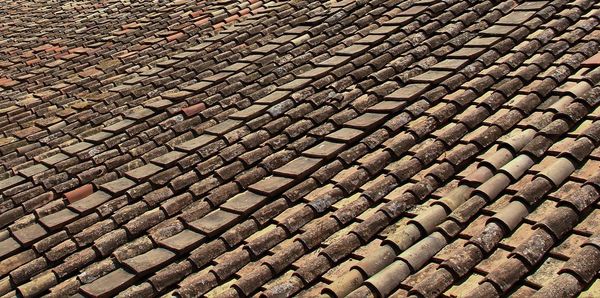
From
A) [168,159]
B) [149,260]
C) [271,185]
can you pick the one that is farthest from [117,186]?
[271,185]

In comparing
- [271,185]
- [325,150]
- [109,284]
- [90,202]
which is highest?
[90,202]

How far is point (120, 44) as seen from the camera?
8.09 meters

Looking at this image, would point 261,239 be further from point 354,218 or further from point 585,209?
point 585,209

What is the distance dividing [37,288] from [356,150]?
2456 mm

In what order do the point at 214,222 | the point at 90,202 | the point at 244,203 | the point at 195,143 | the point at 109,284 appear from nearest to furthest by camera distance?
1. the point at 109,284
2. the point at 214,222
3. the point at 244,203
4. the point at 90,202
5. the point at 195,143

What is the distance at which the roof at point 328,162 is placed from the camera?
136 inches

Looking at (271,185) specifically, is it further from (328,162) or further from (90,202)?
(90,202)

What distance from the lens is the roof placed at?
11.3 ft

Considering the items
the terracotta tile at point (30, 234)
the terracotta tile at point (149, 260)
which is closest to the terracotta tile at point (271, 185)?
the terracotta tile at point (149, 260)

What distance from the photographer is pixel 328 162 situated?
4574mm

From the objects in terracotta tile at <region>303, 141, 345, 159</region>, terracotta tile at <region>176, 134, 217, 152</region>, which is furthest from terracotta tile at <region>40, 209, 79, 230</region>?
terracotta tile at <region>303, 141, 345, 159</region>

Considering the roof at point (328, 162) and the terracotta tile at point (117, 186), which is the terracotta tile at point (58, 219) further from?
the terracotta tile at point (117, 186)

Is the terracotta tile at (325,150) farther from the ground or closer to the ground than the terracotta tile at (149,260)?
farther from the ground

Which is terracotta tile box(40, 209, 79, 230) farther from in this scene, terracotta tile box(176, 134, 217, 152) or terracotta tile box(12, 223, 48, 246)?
terracotta tile box(176, 134, 217, 152)
